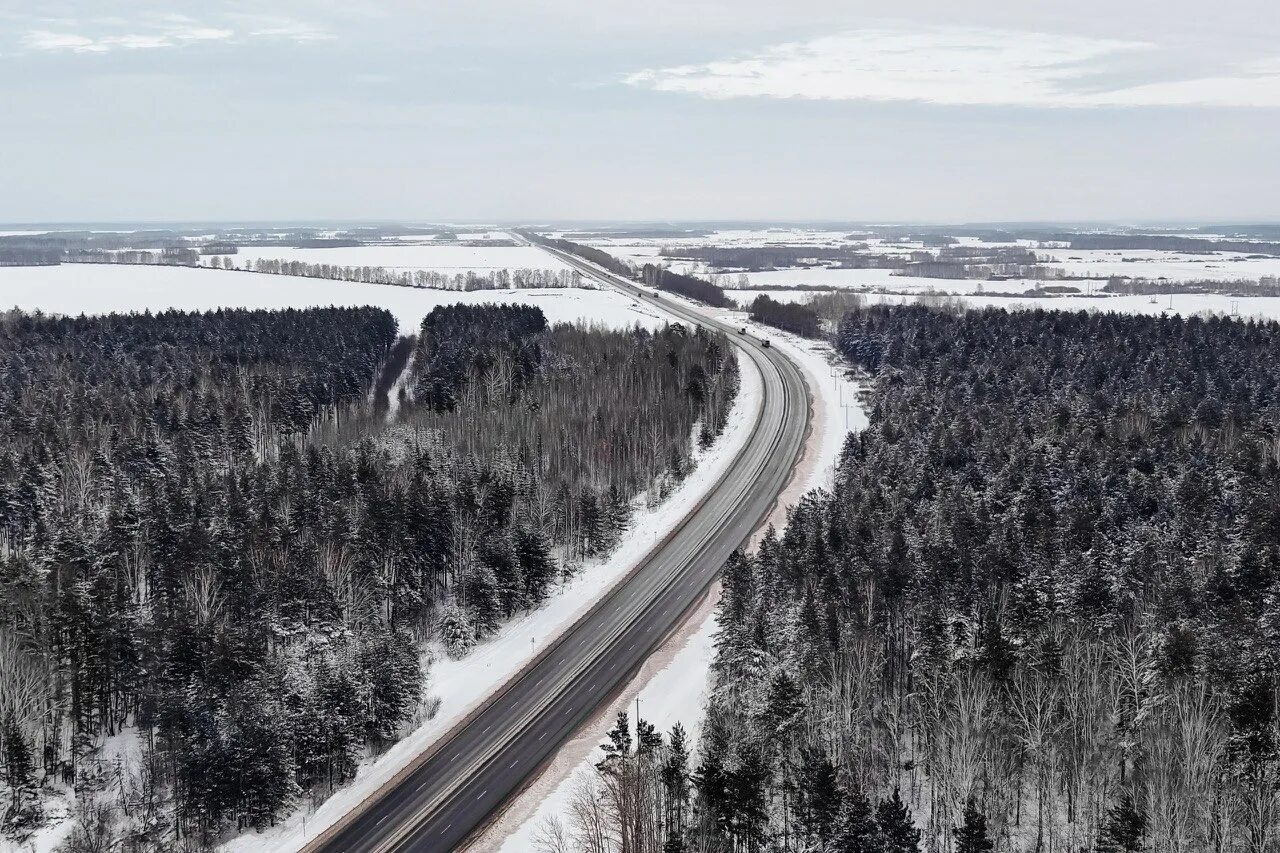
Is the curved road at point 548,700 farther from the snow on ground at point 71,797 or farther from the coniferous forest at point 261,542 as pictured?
the snow on ground at point 71,797

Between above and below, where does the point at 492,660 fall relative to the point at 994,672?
below

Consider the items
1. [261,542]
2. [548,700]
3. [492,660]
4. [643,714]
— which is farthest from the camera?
[261,542]

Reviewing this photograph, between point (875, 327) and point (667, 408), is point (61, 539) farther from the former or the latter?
point (875, 327)

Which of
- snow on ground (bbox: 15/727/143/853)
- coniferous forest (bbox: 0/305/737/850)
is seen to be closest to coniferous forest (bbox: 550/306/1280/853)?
coniferous forest (bbox: 0/305/737/850)

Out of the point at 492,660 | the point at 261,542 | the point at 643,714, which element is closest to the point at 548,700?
the point at 643,714

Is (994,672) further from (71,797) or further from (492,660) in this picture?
(71,797)

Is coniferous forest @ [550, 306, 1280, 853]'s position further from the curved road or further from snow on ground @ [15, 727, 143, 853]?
snow on ground @ [15, 727, 143, 853]

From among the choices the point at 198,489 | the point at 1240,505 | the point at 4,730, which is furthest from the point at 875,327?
the point at 4,730
